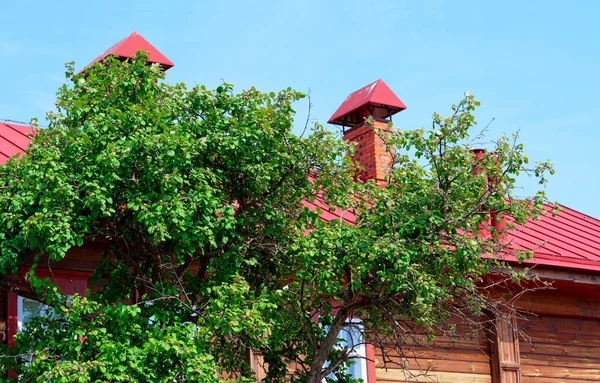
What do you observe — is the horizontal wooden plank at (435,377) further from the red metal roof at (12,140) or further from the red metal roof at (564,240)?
the red metal roof at (12,140)

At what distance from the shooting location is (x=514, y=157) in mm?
10180

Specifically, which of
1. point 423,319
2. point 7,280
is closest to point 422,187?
point 423,319

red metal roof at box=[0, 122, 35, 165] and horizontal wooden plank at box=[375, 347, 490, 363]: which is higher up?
red metal roof at box=[0, 122, 35, 165]

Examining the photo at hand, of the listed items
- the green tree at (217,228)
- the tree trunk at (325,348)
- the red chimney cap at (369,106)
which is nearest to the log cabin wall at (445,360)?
the green tree at (217,228)

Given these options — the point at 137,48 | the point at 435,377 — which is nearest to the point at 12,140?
the point at 137,48

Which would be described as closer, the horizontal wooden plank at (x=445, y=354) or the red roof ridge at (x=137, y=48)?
the horizontal wooden plank at (x=445, y=354)

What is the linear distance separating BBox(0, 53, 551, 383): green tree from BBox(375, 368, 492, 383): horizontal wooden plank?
8.33ft

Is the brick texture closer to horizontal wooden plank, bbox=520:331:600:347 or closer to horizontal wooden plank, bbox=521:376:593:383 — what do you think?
horizontal wooden plank, bbox=520:331:600:347

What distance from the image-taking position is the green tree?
9.18 metres

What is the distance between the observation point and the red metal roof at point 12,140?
12.2 metres

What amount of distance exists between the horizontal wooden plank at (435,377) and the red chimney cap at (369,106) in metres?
5.25

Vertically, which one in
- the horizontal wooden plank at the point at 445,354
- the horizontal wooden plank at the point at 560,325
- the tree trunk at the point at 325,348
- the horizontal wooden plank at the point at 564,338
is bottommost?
the tree trunk at the point at 325,348

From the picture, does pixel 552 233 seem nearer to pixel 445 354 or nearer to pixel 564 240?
pixel 564 240

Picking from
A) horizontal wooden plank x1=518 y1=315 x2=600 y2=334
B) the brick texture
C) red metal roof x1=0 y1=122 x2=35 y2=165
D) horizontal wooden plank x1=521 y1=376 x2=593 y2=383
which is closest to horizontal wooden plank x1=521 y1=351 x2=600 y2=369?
horizontal wooden plank x1=521 y1=376 x2=593 y2=383
